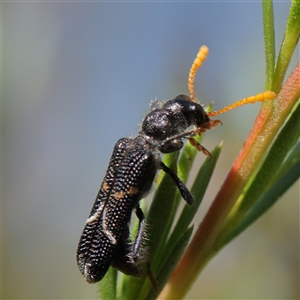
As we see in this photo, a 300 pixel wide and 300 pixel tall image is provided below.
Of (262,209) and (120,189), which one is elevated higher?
(262,209)

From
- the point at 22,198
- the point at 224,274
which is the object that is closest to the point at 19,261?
the point at 22,198

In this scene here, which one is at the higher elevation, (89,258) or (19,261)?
(89,258)

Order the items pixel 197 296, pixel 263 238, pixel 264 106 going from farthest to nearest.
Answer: pixel 197 296 < pixel 263 238 < pixel 264 106

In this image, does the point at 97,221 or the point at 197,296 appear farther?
the point at 197,296

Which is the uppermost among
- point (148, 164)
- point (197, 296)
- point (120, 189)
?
point (148, 164)

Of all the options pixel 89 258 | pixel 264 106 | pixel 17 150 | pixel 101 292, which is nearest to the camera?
pixel 264 106

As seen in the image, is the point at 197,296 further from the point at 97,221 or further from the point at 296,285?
the point at 97,221

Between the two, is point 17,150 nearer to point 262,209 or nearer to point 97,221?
point 97,221

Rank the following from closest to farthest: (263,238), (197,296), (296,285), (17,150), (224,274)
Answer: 1. (296,285)
2. (263,238)
3. (224,274)
4. (197,296)
5. (17,150)

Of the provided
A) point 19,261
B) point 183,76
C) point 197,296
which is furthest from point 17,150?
point 197,296
